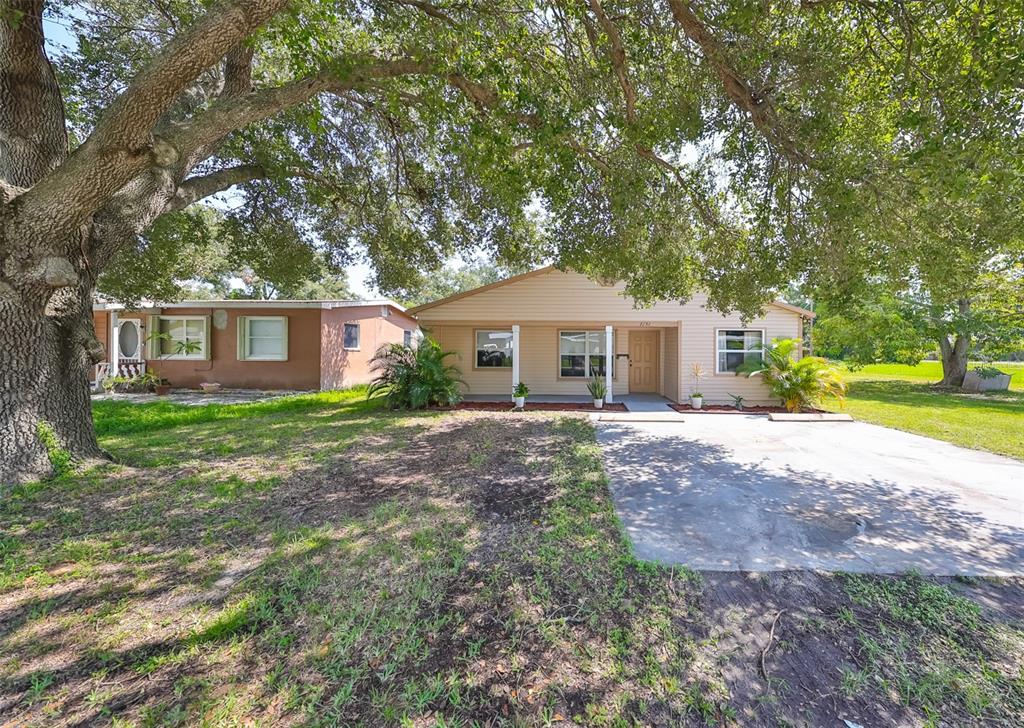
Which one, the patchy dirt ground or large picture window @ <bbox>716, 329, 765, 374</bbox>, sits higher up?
large picture window @ <bbox>716, 329, 765, 374</bbox>

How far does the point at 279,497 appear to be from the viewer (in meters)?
4.21

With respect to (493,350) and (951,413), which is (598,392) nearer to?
(493,350)

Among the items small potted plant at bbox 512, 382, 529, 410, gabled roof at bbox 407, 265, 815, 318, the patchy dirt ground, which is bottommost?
the patchy dirt ground

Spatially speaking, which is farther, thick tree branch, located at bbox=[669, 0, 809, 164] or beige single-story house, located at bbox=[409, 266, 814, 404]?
beige single-story house, located at bbox=[409, 266, 814, 404]

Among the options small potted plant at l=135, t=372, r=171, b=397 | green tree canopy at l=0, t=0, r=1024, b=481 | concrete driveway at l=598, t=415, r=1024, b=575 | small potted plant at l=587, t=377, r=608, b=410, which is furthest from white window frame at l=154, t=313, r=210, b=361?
concrete driveway at l=598, t=415, r=1024, b=575

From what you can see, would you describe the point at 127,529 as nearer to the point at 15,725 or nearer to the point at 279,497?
the point at 279,497

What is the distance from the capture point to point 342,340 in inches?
578

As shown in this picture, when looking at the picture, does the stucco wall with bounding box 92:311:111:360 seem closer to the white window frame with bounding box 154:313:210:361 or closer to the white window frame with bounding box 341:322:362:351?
the white window frame with bounding box 154:313:210:361

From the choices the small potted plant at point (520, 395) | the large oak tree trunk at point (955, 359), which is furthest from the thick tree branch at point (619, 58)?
the large oak tree trunk at point (955, 359)

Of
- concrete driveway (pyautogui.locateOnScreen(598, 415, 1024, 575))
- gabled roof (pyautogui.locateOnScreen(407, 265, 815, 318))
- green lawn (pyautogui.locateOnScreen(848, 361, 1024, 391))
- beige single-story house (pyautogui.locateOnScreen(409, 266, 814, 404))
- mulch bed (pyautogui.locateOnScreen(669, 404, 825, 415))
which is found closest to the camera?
concrete driveway (pyautogui.locateOnScreen(598, 415, 1024, 575))

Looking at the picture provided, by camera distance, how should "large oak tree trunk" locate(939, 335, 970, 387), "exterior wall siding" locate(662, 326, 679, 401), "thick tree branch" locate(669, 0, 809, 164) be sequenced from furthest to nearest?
"large oak tree trunk" locate(939, 335, 970, 387) → "exterior wall siding" locate(662, 326, 679, 401) → "thick tree branch" locate(669, 0, 809, 164)

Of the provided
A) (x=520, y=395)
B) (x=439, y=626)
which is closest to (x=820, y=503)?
(x=439, y=626)

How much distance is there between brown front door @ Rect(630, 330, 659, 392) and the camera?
13555 mm

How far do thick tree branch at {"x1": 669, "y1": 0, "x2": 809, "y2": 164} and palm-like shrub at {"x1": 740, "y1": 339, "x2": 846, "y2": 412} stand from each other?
267 inches
